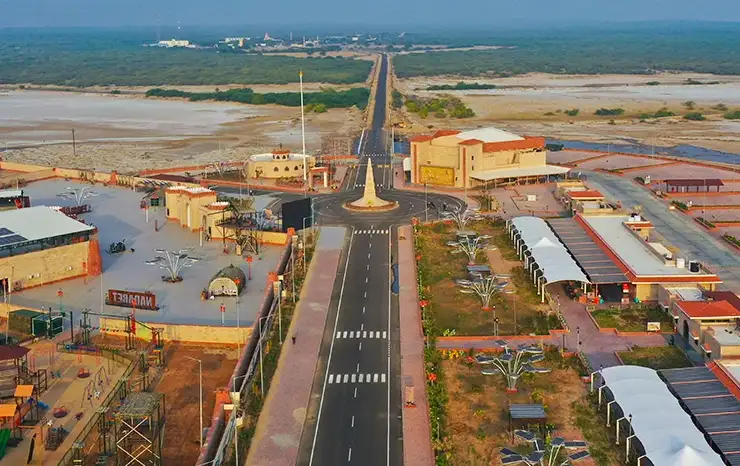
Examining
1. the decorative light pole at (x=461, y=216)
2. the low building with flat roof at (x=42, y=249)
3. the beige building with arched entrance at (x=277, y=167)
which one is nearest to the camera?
the low building with flat roof at (x=42, y=249)

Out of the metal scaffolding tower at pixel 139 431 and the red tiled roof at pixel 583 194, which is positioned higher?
the red tiled roof at pixel 583 194

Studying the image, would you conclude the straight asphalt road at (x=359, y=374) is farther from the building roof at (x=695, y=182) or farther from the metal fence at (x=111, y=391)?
the building roof at (x=695, y=182)

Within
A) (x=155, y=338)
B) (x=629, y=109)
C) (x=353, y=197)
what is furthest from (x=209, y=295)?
(x=629, y=109)

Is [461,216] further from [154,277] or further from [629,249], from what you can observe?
[154,277]

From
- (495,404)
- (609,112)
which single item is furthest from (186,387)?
(609,112)

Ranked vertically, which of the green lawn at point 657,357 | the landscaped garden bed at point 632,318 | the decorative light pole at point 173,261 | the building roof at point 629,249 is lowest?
the green lawn at point 657,357

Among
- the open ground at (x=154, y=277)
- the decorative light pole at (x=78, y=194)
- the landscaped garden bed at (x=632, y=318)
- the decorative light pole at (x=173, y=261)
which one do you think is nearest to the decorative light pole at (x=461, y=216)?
the open ground at (x=154, y=277)
